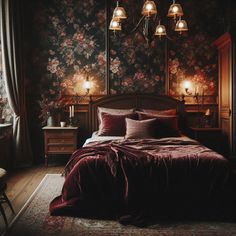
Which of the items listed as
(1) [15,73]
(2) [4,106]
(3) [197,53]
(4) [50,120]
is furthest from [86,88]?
(3) [197,53]

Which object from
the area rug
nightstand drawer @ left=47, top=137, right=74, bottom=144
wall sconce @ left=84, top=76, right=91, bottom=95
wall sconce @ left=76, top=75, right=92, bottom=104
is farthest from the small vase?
the area rug

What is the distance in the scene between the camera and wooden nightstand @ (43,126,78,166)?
17.6ft

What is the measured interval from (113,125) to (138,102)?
34.9 inches

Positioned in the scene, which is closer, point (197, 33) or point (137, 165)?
point (137, 165)

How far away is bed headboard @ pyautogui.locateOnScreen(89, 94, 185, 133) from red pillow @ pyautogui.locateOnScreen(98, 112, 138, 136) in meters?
0.55

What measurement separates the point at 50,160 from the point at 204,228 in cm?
359

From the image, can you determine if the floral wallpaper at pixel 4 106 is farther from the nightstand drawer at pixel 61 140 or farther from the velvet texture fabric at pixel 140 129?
the velvet texture fabric at pixel 140 129

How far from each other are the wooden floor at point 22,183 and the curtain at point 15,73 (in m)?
0.36

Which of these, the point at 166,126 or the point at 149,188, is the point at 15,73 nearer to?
the point at 166,126

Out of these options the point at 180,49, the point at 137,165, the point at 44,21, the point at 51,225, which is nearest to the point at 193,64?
the point at 180,49

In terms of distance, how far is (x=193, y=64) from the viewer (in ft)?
18.8

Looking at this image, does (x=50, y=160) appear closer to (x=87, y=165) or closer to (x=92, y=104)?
(x=92, y=104)

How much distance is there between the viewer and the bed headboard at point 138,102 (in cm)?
564

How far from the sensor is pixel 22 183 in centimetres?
437
